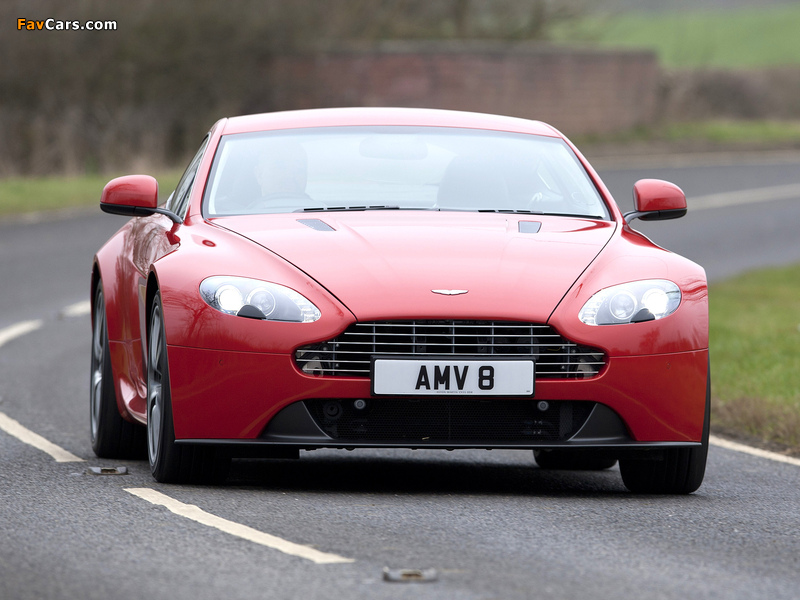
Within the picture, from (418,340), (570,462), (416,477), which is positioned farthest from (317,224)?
(570,462)

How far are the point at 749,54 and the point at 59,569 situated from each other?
8042 centimetres

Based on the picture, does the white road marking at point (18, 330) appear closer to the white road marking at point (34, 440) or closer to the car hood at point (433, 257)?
the white road marking at point (34, 440)

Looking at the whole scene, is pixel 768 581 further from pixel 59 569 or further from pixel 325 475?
pixel 325 475

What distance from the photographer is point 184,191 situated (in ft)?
23.7

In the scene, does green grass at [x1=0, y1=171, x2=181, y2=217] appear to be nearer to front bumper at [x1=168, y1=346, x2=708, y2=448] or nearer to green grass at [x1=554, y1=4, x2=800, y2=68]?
front bumper at [x1=168, y1=346, x2=708, y2=448]

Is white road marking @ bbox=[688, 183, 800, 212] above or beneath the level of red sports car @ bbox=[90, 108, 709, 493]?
above

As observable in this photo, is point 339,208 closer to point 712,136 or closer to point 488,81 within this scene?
point 488,81

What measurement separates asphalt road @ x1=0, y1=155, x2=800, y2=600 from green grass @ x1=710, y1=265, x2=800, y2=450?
654 millimetres

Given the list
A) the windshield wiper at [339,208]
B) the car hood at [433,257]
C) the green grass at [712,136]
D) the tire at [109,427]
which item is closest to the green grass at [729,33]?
the green grass at [712,136]

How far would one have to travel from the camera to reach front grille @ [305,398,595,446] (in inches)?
225

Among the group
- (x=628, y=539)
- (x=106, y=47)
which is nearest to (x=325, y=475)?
(x=628, y=539)

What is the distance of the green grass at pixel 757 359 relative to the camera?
8.46 metres

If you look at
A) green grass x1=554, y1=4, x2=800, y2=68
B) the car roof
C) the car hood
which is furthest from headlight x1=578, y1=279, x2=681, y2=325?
green grass x1=554, y1=4, x2=800, y2=68

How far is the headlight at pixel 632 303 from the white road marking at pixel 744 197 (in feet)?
66.7
